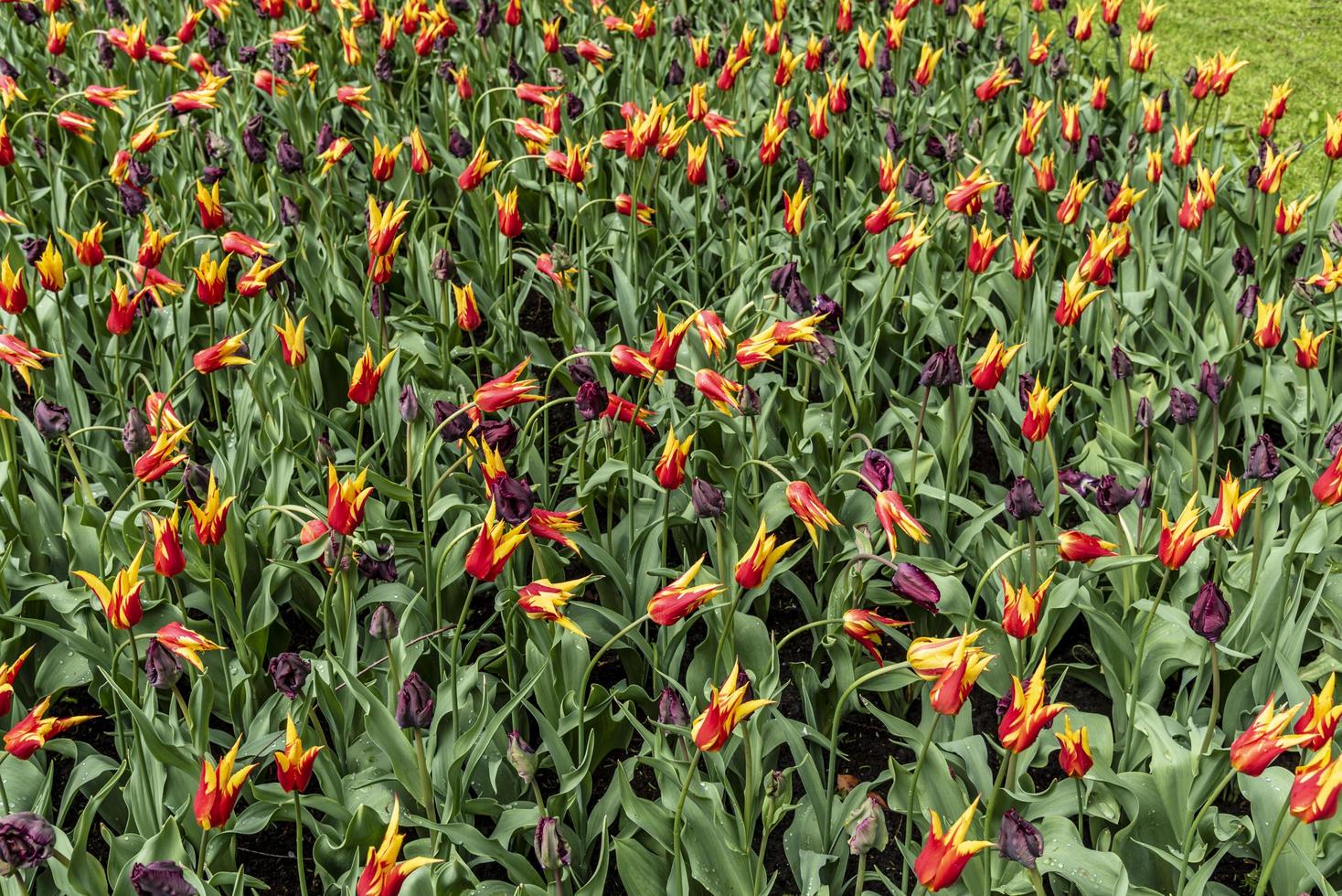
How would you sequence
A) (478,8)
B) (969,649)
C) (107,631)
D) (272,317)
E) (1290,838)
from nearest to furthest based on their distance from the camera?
(969,649) < (1290,838) < (107,631) < (272,317) < (478,8)

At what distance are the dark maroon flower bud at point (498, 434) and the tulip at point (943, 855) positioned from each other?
117 cm

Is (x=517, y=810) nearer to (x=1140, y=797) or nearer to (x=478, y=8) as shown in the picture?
(x=1140, y=797)

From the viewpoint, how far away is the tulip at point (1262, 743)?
73.5 inches

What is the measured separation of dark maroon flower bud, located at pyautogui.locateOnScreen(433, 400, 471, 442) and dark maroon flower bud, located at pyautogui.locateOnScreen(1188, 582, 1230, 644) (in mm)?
1493

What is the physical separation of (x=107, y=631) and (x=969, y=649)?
72.6 inches

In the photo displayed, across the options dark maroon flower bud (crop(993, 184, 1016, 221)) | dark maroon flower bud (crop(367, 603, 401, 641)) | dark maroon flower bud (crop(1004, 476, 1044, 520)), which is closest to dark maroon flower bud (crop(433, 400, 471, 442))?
dark maroon flower bud (crop(367, 603, 401, 641))

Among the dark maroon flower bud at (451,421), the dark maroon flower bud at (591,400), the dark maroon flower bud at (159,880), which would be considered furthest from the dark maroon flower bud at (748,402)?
the dark maroon flower bud at (159,880)

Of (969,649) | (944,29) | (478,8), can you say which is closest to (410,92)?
(478,8)

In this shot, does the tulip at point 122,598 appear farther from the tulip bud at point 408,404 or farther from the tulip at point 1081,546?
the tulip at point 1081,546

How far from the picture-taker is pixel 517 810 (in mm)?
2467

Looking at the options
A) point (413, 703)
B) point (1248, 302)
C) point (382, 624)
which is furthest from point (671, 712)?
point (1248, 302)

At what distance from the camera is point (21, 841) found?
6.14ft

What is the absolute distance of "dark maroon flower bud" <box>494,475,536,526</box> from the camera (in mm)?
2252

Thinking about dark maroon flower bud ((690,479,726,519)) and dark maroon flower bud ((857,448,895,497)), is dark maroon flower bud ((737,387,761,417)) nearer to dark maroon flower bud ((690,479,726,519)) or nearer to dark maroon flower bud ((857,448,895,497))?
dark maroon flower bud ((857,448,895,497))
